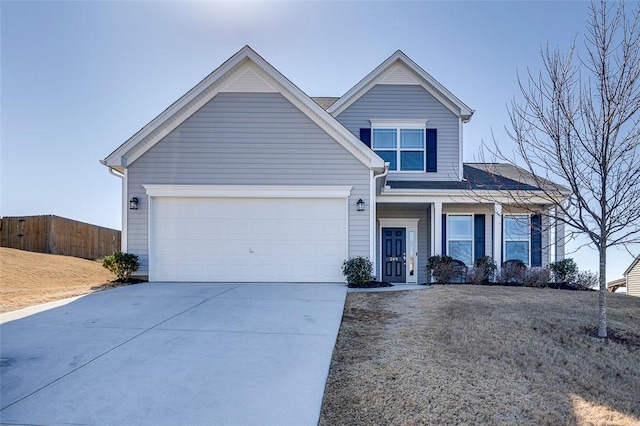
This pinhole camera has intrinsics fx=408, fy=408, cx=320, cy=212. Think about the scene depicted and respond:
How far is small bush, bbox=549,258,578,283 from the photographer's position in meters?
12.5

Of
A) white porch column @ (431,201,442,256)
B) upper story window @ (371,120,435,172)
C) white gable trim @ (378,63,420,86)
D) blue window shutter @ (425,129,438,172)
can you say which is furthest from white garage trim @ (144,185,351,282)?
white gable trim @ (378,63,420,86)

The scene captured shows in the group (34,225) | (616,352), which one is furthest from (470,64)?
(34,225)

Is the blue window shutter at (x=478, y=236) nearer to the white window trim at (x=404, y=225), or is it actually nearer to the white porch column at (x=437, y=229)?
the white porch column at (x=437, y=229)

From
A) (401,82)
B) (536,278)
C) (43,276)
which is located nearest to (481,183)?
(536,278)

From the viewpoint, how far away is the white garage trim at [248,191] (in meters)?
11.1

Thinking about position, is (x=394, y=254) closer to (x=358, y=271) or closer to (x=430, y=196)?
(x=430, y=196)

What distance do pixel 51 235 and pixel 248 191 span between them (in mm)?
15361

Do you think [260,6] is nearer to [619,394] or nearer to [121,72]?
[121,72]

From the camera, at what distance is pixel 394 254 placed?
46.5 feet

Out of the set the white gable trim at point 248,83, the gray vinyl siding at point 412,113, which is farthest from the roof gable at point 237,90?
→ the gray vinyl siding at point 412,113

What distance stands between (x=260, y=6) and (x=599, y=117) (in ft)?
27.3

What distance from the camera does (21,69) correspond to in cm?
1046

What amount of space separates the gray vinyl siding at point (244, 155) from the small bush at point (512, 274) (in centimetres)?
492

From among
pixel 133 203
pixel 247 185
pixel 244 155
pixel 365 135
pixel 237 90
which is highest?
pixel 237 90
